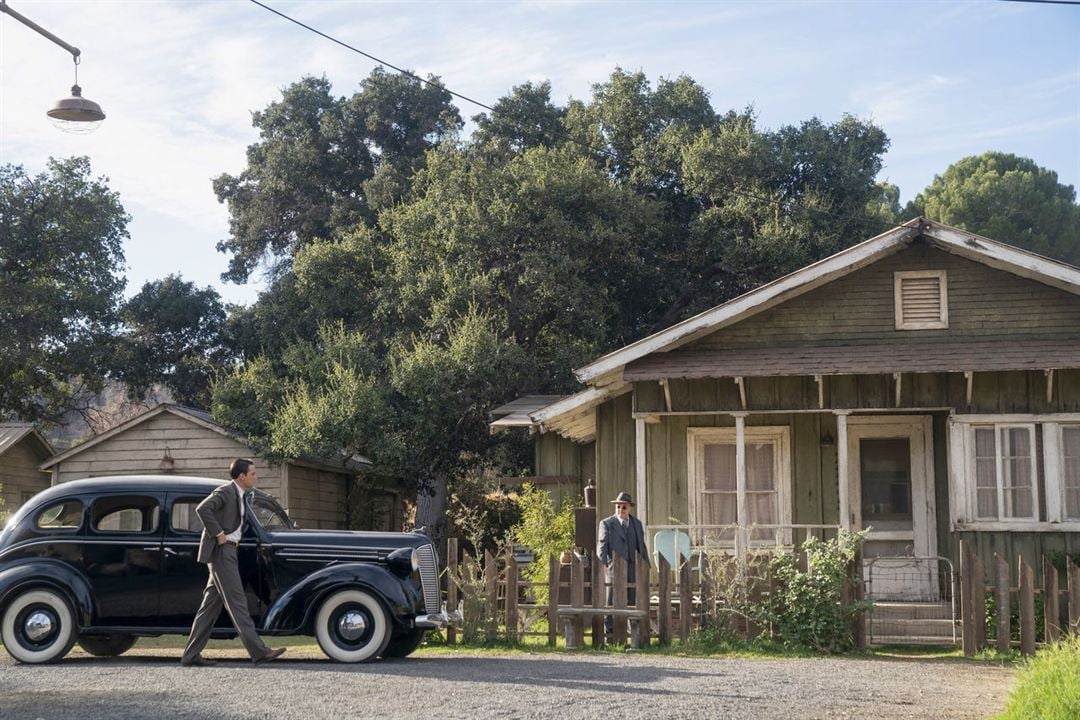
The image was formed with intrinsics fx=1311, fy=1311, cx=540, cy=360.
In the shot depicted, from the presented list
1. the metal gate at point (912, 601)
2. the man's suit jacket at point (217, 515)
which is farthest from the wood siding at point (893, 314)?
the man's suit jacket at point (217, 515)

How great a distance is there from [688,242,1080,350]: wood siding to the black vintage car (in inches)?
291

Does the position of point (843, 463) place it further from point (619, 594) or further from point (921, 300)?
point (619, 594)

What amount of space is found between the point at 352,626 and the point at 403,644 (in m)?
0.75

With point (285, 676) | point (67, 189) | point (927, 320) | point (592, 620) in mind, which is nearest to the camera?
point (285, 676)

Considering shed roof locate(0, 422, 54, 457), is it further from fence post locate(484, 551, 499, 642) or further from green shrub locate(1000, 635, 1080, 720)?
green shrub locate(1000, 635, 1080, 720)

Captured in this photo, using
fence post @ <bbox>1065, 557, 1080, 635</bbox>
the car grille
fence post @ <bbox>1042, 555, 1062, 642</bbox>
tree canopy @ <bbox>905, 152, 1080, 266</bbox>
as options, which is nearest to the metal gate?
fence post @ <bbox>1042, 555, 1062, 642</bbox>

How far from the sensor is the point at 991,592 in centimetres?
1558

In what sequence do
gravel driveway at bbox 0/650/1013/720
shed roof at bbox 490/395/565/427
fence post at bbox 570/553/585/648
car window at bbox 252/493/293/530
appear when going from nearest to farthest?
1. gravel driveway at bbox 0/650/1013/720
2. car window at bbox 252/493/293/530
3. fence post at bbox 570/553/585/648
4. shed roof at bbox 490/395/565/427

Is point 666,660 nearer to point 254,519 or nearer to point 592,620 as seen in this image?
point 592,620

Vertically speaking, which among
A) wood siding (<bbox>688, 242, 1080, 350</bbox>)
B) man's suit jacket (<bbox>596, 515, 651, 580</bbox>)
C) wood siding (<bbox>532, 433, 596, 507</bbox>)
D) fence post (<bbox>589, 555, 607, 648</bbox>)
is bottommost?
fence post (<bbox>589, 555, 607, 648</bbox>)

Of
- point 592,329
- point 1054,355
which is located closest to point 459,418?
point 592,329

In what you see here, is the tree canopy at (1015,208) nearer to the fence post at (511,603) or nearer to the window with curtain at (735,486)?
the window with curtain at (735,486)

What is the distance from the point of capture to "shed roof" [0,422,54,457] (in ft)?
97.3

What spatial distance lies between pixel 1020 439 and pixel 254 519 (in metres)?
10.4
